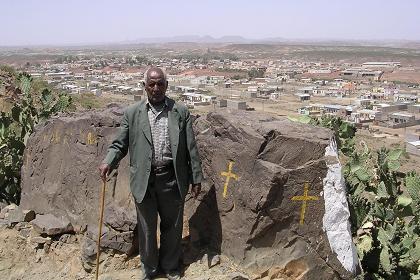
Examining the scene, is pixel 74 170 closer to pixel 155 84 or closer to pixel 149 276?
pixel 149 276

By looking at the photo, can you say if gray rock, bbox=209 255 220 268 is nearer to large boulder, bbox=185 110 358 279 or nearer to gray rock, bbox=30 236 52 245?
large boulder, bbox=185 110 358 279

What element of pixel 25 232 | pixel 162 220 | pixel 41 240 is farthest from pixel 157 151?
pixel 25 232

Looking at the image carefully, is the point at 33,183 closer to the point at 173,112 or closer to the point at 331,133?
the point at 173,112

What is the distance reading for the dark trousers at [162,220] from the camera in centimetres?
439

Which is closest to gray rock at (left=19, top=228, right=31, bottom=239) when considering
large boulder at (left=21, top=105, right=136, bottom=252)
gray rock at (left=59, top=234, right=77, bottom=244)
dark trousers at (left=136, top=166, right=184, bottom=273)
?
large boulder at (left=21, top=105, right=136, bottom=252)

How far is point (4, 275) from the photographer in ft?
18.8

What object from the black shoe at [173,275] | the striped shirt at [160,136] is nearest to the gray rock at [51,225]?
the black shoe at [173,275]

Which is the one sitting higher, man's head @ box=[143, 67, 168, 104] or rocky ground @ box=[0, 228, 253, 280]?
man's head @ box=[143, 67, 168, 104]

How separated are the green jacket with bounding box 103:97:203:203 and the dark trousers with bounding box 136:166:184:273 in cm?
10

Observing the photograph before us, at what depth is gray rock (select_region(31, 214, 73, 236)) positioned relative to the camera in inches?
236

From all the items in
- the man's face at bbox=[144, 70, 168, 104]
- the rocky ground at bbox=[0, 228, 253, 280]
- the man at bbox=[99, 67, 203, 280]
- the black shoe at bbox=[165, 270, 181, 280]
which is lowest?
the rocky ground at bbox=[0, 228, 253, 280]

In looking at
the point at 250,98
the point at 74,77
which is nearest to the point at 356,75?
the point at 250,98

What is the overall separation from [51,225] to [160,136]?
8.37 ft

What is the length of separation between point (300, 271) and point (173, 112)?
6.63ft
